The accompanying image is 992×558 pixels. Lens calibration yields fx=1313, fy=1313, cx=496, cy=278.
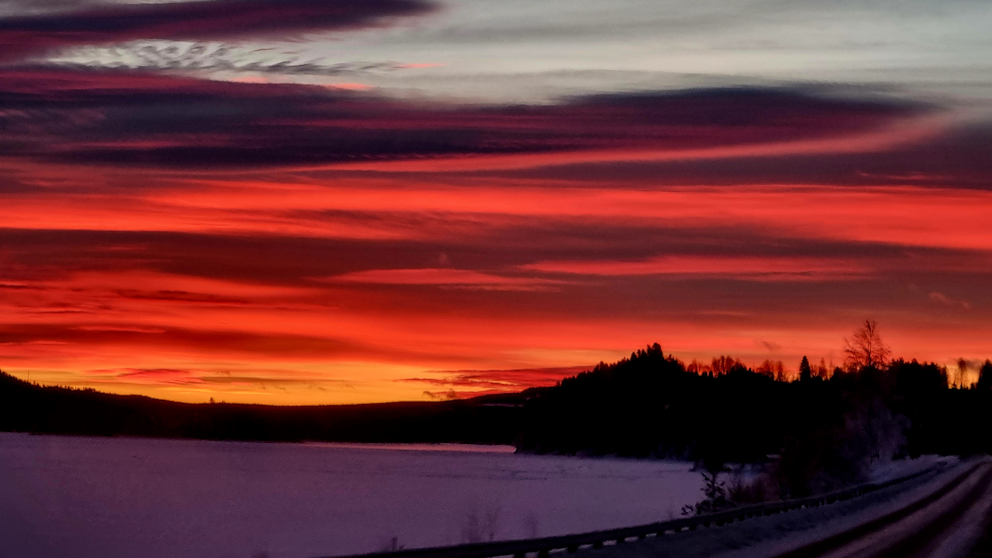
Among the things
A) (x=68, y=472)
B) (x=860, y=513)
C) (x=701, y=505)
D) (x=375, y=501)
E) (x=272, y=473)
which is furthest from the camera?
(x=272, y=473)

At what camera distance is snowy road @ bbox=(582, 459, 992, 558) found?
30344mm

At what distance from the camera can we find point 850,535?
3644 centimetres

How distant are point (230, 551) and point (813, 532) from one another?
30375 millimetres

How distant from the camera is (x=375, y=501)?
103125 millimetres

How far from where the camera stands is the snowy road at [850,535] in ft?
99.6

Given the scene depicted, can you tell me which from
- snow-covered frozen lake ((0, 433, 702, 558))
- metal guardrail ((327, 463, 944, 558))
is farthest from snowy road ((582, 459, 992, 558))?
snow-covered frozen lake ((0, 433, 702, 558))

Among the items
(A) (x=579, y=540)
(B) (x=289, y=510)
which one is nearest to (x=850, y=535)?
(A) (x=579, y=540)

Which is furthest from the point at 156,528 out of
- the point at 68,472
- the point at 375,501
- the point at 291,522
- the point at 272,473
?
the point at 272,473

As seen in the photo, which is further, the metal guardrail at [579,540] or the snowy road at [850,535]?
the snowy road at [850,535]

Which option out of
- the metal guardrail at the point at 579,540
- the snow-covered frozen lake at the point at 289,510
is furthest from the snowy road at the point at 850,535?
the snow-covered frozen lake at the point at 289,510

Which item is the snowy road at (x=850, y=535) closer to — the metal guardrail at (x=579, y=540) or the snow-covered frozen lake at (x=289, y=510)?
the metal guardrail at (x=579, y=540)

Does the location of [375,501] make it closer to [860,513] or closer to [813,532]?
[860,513]

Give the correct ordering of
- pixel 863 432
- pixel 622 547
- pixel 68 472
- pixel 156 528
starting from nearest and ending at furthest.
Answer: pixel 622 547, pixel 156 528, pixel 863 432, pixel 68 472

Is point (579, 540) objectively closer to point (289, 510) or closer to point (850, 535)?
point (850, 535)
